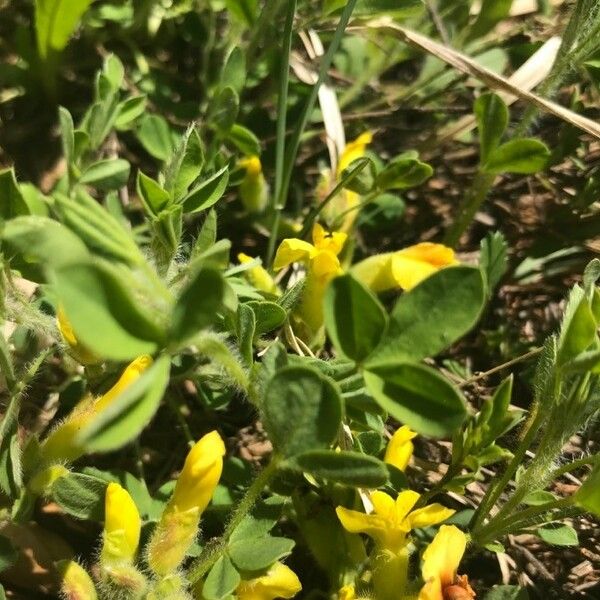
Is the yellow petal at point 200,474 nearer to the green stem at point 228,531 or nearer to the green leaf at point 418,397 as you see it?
the green stem at point 228,531

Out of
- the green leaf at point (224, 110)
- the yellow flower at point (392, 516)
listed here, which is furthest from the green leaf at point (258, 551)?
the green leaf at point (224, 110)

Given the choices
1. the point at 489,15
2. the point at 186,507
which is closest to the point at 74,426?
the point at 186,507

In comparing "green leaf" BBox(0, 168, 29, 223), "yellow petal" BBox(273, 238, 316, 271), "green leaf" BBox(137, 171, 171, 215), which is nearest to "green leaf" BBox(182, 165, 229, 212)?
"green leaf" BBox(137, 171, 171, 215)

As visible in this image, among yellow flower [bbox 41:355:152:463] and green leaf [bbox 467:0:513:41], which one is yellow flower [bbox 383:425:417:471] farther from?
green leaf [bbox 467:0:513:41]

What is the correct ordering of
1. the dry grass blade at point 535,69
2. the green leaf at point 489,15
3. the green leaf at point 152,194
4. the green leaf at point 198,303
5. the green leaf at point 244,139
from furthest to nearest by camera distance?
the green leaf at point 489,15 → the dry grass blade at point 535,69 → the green leaf at point 244,139 → the green leaf at point 152,194 → the green leaf at point 198,303

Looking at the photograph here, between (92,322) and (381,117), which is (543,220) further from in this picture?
(92,322)

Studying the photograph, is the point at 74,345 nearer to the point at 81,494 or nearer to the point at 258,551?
the point at 81,494

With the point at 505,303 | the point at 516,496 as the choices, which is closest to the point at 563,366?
the point at 516,496
